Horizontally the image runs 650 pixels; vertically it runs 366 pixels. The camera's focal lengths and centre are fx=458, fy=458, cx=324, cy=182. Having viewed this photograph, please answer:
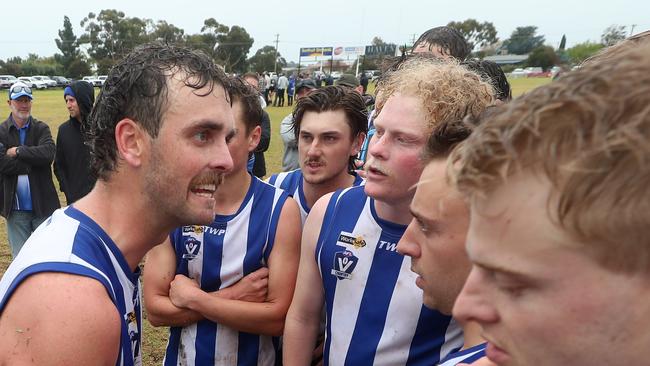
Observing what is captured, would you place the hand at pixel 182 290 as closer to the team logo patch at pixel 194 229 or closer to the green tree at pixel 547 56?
the team logo patch at pixel 194 229

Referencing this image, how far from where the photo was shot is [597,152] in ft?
2.19

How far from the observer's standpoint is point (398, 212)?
6.62 ft

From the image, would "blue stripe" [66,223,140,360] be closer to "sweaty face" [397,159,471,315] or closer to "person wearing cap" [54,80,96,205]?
"sweaty face" [397,159,471,315]

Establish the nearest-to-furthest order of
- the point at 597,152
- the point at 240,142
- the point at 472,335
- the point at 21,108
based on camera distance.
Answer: the point at 597,152, the point at 472,335, the point at 240,142, the point at 21,108

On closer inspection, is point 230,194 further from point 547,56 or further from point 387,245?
point 547,56

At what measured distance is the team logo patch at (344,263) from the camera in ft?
6.68

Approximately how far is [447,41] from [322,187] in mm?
2070

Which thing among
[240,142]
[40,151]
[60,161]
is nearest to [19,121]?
[40,151]

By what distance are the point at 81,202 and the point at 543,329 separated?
168cm

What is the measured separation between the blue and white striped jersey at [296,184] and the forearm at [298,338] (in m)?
0.94

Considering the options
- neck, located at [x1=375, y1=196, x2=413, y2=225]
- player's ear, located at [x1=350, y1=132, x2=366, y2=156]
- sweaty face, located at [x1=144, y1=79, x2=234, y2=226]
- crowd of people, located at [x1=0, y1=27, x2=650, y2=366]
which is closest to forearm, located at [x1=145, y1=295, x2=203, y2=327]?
crowd of people, located at [x1=0, y1=27, x2=650, y2=366]

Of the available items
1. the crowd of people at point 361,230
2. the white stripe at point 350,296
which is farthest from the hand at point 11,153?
the white stripe at point 350,296

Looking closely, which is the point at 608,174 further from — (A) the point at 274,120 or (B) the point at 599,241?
(A) the point at 274,120

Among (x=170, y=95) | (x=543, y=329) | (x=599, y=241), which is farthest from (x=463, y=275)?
(x=170, y=95)
